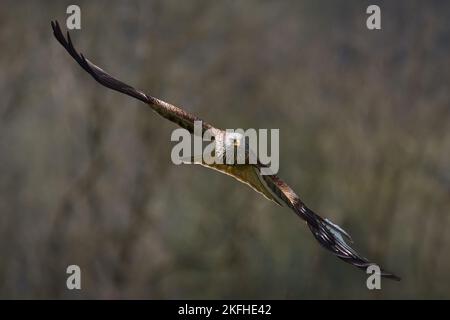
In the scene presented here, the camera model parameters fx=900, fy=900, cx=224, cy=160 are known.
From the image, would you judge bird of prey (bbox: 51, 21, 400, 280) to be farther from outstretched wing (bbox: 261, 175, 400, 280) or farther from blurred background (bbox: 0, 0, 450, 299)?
blurred background (bbox: 0, 0, 450, 299)

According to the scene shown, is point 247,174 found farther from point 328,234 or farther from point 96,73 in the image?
point 96,73

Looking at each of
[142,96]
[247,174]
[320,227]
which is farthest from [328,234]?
[142,96]

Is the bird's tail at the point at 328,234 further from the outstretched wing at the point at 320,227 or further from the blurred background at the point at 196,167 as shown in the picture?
the blurred background at the point at 196,167

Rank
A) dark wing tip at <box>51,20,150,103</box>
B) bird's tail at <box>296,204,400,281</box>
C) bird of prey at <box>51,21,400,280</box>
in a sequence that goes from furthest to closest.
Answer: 1. dark wing tip at <box>51,20,150,103</box>
2. bird of prey at <box>51,21,400,280</box>
3. bird's tail at <box>296,204,400,281</box>

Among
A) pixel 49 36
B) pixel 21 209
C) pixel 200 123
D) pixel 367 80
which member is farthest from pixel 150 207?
pixel 200 123

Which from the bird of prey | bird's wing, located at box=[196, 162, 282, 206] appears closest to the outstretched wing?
the bird of prey

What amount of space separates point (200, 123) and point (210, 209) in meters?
8.56

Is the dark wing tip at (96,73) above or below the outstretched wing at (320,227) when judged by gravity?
above

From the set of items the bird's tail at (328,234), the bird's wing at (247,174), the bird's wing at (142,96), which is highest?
the bird's wing at (142,96)

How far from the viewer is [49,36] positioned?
1338cm

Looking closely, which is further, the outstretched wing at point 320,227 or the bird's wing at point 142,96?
the bird's wing at point 142,96

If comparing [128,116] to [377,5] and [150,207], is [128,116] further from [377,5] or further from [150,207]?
[377,5]

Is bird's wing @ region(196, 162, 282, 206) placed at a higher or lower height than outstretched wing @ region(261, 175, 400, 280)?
higher

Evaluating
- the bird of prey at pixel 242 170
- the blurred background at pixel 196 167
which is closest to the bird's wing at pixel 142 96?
the bird of prey at pixel 242 170
